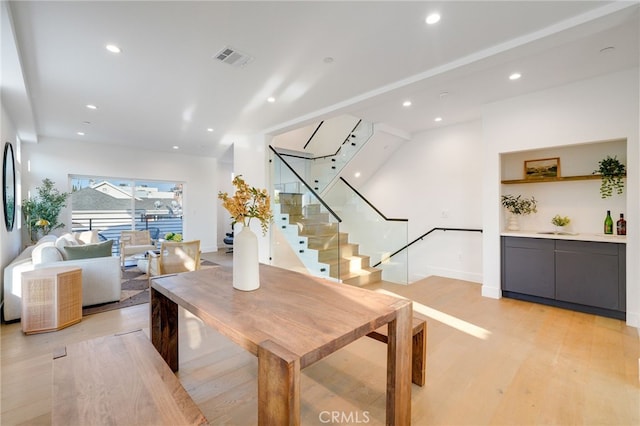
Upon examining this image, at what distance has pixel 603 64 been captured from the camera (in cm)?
300

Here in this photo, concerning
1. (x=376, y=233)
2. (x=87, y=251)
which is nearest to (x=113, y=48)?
(x=87, y=251)

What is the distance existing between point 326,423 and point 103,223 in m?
7.51

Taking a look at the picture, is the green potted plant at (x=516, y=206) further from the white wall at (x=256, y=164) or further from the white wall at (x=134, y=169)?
the white wall at (x=134, y=169)

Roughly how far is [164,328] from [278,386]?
5.49 feet

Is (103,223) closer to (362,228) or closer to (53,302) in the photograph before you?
(53,302)

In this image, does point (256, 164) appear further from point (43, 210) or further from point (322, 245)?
point (43, 210)

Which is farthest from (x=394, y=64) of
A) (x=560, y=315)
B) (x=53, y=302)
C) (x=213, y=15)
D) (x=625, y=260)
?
(x=53, y=302)

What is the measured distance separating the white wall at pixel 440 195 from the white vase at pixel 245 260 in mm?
4494

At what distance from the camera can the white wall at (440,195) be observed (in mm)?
5012

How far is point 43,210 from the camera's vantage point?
5500 mm

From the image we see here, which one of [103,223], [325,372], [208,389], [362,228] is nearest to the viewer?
[208,389]

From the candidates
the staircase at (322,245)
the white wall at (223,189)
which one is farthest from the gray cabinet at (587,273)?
the white wall at (223,189)

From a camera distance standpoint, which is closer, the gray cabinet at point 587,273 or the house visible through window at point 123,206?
the gray cabinet at point 587,273

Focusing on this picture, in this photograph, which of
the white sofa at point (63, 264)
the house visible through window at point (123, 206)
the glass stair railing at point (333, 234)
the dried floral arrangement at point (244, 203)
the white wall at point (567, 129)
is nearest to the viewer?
the dried floral arrangement at point (244, 203)
